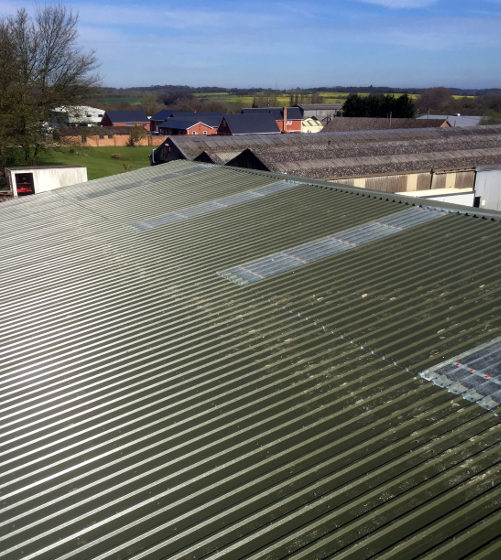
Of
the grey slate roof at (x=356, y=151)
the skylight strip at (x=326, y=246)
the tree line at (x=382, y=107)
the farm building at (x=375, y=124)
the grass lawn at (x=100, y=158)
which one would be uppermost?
the tree line at (x=382, y=107)

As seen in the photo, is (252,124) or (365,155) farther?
(252,124)

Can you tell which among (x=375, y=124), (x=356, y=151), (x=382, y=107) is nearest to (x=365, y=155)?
(x=356, y=151)

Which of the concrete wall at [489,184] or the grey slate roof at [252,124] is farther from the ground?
the grey slate roof at [252,124]

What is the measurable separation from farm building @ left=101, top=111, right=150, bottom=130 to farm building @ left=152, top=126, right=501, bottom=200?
72233mm

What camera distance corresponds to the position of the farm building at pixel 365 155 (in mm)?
26281

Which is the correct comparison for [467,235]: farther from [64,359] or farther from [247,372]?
[64,359]

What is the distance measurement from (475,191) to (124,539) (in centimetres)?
2844

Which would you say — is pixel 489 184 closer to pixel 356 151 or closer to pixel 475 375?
pixel 356 151

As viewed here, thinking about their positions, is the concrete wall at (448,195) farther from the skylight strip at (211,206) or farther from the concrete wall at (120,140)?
the concrete wall at (120,140)

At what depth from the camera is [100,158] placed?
6375 centimetres

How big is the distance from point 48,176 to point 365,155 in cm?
1734

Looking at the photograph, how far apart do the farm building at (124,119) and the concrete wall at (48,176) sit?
248 feet

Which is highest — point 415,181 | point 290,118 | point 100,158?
point 290,118

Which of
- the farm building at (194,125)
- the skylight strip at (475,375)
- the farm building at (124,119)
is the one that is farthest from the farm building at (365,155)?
the farm building at (124,119)
